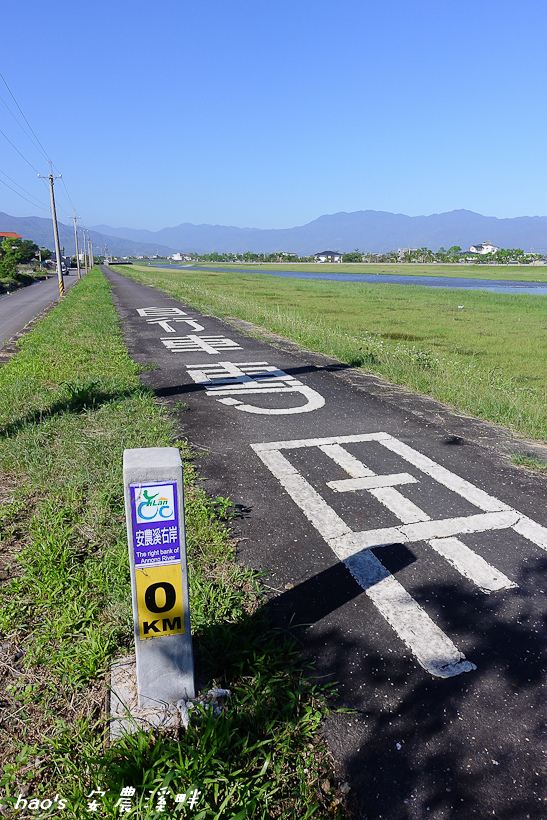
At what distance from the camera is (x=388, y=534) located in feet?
13.3

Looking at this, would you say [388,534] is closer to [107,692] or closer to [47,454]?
[107,692]

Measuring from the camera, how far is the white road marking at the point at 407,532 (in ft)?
9.73

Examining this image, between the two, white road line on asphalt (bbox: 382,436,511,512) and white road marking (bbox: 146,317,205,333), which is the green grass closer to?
white road line on asphalt (bbox: 382,436,511,512)

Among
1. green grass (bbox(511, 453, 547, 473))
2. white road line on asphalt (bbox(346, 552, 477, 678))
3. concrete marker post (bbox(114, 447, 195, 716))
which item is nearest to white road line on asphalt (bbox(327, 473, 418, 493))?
white road line on asphalt (bbox(346, 552, 477, 678))

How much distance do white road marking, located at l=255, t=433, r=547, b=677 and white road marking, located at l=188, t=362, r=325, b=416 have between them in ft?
5.57

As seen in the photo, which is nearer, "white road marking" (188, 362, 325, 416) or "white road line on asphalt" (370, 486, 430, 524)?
"white road line on asphalt" (370, 486, 430, 524)

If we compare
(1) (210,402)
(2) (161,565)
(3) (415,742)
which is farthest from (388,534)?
(1) (210,402)

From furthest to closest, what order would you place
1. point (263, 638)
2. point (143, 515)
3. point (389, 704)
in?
1. point (263, 638)
2. point (389, 704)
3. point (143, 515)

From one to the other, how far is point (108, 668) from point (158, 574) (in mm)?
844

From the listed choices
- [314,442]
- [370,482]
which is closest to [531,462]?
[370,482]

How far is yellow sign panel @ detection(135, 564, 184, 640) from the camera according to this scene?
2242 mm

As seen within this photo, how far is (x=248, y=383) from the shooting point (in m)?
9.10

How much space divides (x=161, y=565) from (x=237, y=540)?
173 centimetres

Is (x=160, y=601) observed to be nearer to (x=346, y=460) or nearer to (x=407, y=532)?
(x=407, y=532)
